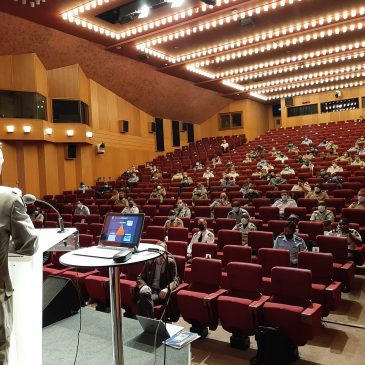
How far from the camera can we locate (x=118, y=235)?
2033mm

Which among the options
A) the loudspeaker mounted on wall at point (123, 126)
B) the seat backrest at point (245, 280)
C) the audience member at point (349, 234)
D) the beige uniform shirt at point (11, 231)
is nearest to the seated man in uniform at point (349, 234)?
the audience member at point (349, 234)

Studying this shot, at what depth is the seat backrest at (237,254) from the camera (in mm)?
4184

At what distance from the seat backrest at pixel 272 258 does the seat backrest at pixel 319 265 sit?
0.16 meters

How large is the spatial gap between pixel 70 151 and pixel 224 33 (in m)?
5.67

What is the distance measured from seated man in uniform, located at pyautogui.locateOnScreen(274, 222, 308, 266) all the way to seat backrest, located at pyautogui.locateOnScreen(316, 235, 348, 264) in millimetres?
202

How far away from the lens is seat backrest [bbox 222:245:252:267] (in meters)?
4.18

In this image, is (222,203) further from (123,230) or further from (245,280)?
(123,230)

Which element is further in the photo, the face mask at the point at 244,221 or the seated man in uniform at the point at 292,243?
the face mask at the point at 244,221

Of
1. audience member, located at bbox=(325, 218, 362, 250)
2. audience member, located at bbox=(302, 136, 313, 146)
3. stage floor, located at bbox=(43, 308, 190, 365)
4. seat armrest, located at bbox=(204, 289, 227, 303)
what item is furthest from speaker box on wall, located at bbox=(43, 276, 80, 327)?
audience member, located at bbox=(302, 136, 313, 146)

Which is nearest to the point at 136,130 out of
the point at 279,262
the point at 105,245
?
the point at 279,262

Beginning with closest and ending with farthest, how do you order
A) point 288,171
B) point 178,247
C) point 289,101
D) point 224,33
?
point 178,247 < point 288,171 < point 224,33 < point 289,101

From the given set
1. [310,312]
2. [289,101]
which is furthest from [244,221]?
[289,101]

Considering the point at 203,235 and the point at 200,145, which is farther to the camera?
the point at 200,145

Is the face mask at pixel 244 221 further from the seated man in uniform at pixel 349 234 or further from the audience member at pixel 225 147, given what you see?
the audience member at pixel 225 147
